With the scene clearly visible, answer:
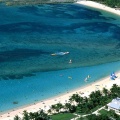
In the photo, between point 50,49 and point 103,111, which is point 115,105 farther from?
point 50,49

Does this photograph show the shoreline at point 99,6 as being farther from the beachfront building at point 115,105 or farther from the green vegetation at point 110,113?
the green vegetation at point 110,113

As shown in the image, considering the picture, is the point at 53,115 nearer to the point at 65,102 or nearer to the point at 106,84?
the point at 65,102

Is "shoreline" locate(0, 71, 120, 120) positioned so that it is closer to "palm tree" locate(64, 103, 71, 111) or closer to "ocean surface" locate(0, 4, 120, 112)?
"ocean surface" locate(0, 4, 120, 112)

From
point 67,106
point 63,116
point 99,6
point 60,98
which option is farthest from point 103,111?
point 99,6

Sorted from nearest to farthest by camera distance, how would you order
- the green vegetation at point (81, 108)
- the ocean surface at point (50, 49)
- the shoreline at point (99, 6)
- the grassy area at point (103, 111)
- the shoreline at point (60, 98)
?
the green vegetation at point (81, 108) < the grassy area at point (103, 111) < the shoreline at point (60, 98) < the ocean surface at point (50, 49) < the shoreline at point (99, 6)

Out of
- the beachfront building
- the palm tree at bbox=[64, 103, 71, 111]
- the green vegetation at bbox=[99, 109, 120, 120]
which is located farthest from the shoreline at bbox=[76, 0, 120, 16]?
the green vegetation at bbox=[99, 109, 120, 120]

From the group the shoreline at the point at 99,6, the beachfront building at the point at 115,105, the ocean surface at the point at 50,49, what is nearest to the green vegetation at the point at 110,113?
the beachfront building at the point at 115,105
